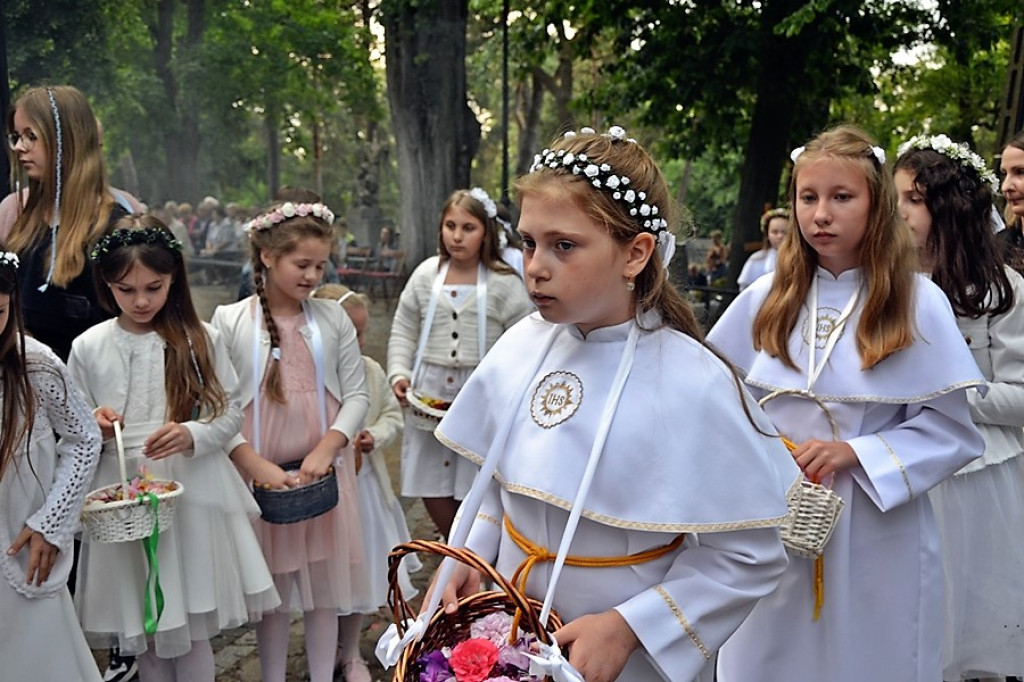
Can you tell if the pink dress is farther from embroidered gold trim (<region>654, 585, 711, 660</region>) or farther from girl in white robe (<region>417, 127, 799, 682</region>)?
embroidered gold trim (<region>654, 585, 711, 660</region>)

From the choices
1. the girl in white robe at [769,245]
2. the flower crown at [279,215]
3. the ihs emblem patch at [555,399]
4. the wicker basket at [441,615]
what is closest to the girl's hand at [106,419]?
the flower crown at [279,215]

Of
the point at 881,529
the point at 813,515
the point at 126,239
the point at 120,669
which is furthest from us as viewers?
the point at 120,669

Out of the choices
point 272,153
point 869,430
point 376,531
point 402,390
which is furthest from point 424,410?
point 272,153

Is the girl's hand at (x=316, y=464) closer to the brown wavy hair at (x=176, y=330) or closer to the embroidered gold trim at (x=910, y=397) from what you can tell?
the brown wavy hair at (x=176, y=330)

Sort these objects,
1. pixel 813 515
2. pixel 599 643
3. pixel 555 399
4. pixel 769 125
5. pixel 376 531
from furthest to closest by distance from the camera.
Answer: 1. pixel 769 125
2. pixel 376 531
3. pixel 813 515
4. pixel 555 399
5. pixel 599 643

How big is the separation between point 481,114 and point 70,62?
27.8 meters

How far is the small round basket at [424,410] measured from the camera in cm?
483

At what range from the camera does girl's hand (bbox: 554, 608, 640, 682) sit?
1.87 m

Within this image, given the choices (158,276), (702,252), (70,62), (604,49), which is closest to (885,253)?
(158,276)

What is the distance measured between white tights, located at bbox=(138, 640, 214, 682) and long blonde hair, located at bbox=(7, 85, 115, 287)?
5.31 feet

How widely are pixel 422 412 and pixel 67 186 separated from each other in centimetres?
197

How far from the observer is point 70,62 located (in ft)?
20.5

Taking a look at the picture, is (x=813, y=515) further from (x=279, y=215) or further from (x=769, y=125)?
(x=769, y=125)

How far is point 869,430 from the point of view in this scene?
2912 millimetres
